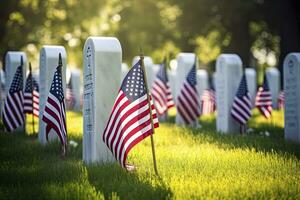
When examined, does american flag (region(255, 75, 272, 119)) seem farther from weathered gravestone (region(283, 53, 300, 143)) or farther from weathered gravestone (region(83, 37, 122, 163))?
weathered gravestone (region(83, 37, 122, 163))

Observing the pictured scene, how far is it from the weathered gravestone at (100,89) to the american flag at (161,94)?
8.12 m

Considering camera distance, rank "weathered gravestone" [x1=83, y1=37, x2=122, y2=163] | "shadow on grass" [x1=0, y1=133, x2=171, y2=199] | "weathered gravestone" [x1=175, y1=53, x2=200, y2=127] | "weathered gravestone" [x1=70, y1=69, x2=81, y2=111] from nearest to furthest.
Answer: "shadow on grass" [x1=0, y1=133, x2=171, y2=199] → "weathered gravestone" [x1=83, y1=37, x2=122, y2=163] → "weathered gravestone" [x1=175, y1=53, x2=200, y2=127] → "weathered gravestone" [x1=70, y1=69, x2=81, y2=111]

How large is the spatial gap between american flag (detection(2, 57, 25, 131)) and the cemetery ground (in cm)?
200

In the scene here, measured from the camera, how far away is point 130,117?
8438mm

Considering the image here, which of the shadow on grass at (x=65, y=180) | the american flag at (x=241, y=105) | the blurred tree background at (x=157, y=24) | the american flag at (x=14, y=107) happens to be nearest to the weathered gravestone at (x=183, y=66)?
the american flag at (x=241, y=105)

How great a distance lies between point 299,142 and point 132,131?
17.6 feet

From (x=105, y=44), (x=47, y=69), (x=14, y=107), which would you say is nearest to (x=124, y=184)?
(x=105, y=44)

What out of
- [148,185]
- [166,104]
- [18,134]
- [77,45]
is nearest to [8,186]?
[148,185]

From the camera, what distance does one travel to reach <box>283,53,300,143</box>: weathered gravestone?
1285 centimetres

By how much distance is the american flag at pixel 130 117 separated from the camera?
8375 millimetres

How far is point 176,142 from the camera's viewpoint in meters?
12.4

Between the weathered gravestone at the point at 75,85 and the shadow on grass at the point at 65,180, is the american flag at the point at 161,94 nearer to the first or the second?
the shadow on grass at the point at 65,180

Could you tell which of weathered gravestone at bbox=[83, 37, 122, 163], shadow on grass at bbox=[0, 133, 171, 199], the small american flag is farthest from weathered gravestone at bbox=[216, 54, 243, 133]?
weathered gravestone at bbox=[83, 37, 122, 163]

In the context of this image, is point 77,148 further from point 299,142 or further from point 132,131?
point 299,142
